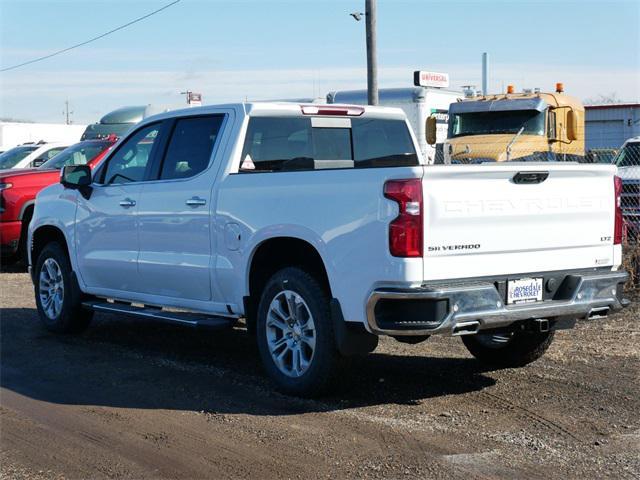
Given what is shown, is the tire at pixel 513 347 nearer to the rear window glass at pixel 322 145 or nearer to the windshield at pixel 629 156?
the rear window glass at pixel 322 145

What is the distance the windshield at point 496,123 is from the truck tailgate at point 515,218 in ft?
35.7

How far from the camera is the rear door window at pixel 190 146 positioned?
24.9 ft

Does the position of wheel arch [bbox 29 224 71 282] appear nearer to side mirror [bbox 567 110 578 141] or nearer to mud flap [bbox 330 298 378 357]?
mud flap [bbox 330 298 378 357]

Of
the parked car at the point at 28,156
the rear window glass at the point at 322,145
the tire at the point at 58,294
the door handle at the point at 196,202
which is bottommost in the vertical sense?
the tire at the point at 58,294

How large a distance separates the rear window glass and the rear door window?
0.33 metres

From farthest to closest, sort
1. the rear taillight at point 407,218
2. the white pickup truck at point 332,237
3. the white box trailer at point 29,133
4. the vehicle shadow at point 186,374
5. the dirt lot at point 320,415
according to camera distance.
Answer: the white box trailer at point 29,133
the vehicle shadow at point 186,374
the white pickup truck at point 332,237
the rear taillight at point 407,218
the dirt lot at point 320,415

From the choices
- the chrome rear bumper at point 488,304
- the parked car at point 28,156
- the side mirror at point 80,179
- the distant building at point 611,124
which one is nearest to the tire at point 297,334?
the chrome rear bumper at point 488,304

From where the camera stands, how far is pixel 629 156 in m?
16.0

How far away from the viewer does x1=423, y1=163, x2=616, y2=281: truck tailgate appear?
19.2 feet

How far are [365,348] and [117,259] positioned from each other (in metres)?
2.99

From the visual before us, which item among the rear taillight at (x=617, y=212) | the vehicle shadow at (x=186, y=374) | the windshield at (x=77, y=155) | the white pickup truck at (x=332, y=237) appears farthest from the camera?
the windshield at (x=77, y=155)

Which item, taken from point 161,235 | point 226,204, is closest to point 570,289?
point 226,204

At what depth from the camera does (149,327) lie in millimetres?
9773

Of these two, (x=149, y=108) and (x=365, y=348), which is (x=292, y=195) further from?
(x=149, y=108)
